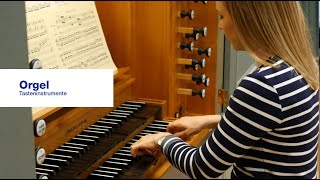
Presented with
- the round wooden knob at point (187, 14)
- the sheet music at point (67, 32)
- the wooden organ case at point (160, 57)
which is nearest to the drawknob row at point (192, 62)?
the wooden organ case at point (160, 57)

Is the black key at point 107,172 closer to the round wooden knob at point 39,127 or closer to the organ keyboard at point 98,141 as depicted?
the organ keyboard at point 98,141

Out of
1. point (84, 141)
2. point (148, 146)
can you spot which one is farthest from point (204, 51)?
point (148, 146)

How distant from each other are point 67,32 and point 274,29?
741 mm

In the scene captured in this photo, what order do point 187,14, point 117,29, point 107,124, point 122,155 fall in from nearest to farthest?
point 122,155 < point 107,124 < point 187,14 < point 117,29

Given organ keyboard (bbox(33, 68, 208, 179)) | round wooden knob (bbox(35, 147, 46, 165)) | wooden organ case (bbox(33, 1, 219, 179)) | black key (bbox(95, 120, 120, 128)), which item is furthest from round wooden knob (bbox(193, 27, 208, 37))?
round wooden knob (bbox(35, 147, 46, 165))

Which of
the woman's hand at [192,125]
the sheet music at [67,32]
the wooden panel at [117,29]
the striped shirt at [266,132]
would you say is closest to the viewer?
the striped shirt at [266,132]

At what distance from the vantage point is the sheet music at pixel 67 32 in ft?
4.16

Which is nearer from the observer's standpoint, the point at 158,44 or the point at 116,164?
the point at 116,164

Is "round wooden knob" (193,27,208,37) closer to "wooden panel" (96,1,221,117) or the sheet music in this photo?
"wooden panel" (96,1,221,117)

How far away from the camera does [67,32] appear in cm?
148

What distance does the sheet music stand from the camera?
4.16 ft

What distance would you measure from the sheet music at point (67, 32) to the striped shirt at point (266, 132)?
0.35 metres

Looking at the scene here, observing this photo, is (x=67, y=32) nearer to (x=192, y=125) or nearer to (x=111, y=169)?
(x=111, y=169)

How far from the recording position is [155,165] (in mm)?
1358
